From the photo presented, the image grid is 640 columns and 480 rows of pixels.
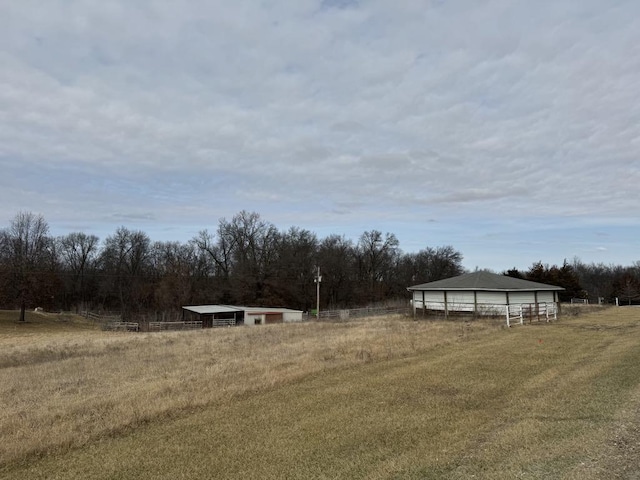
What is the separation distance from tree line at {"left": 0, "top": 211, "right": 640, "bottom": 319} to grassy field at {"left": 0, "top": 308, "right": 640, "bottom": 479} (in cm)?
5556

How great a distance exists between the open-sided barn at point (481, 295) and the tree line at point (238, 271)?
3034cm

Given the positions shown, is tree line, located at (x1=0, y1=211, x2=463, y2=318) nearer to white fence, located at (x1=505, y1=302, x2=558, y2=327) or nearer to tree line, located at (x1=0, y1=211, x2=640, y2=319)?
tree line, located at (x1=0, y1=211, x2=640, y2=319)

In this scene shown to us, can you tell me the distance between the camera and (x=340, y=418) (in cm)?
720

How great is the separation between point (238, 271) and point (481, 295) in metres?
41.0

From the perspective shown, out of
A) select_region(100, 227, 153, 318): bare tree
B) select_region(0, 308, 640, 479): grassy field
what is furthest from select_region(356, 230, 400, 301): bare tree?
select_region(0, 308, 640, 479): grassy field

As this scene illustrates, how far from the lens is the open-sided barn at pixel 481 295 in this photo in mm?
34969

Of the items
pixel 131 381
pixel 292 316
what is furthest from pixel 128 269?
pixel 131 381

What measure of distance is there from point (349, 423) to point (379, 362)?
5810 mm

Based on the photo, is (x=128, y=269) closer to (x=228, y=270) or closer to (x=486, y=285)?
(x=228, y=270)

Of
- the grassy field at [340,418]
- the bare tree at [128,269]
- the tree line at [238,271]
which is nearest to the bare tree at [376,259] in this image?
the tree line at [238,271]

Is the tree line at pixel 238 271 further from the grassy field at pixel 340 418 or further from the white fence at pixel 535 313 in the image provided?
the grassy field at pixel 340 418

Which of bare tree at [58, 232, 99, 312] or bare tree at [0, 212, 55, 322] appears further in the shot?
bare tree at [58, 232, 99, 312]

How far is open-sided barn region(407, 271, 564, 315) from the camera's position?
3497cm

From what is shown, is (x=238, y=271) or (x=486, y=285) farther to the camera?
(x=238, y=271)
